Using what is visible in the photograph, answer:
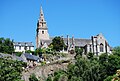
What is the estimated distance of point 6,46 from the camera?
106 m

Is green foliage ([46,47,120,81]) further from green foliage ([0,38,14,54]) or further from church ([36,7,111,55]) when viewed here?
church ([36,7,111,55])

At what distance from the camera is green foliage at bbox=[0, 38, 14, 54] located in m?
106

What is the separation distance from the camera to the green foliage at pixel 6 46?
106m

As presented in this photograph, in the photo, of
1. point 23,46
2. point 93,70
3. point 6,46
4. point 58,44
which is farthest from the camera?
point 23,46

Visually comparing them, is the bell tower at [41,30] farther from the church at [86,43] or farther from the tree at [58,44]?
the tree at [58,44]

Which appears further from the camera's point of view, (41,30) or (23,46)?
→ (41,30)

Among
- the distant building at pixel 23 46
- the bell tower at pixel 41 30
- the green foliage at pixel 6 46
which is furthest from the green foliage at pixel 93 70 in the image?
the bell tower at pixel 41 30

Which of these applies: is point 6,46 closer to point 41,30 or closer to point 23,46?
point 23,46

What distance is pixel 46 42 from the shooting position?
388 ft

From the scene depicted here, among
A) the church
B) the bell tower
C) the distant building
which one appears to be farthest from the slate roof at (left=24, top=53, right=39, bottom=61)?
the bell tower

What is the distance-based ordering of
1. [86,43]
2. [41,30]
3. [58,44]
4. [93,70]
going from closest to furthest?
[93,70], [58,44], [86,43], [41,30]

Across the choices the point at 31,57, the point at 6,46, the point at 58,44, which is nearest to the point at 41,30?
the point at 58,44

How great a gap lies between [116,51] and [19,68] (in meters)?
20.2

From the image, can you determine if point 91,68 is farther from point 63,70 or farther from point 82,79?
point 63,70
